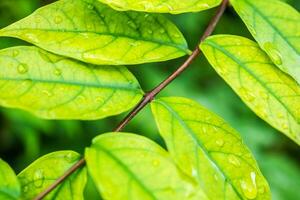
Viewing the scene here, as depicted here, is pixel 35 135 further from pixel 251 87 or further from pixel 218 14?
pixel 251 87

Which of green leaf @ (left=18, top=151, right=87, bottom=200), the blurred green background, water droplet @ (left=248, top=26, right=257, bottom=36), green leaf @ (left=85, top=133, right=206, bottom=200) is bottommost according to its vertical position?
the blurred green background

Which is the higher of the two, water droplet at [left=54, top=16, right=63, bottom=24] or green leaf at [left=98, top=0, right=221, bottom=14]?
green leaf at [left=98, top=0, right=221, bottom=14]

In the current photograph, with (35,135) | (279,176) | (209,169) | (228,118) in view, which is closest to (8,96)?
(209,169)

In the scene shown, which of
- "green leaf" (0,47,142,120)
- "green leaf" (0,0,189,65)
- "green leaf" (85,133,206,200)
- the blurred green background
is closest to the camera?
"green leaf" (85,133,206,200)

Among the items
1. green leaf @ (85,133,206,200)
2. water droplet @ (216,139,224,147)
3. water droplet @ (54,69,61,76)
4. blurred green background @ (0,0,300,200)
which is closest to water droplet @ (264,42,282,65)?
water droplet @ (216,139,224,147)

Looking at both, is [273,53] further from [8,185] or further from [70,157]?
[8,185]

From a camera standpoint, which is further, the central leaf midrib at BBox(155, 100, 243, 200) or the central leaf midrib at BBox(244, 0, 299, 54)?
the central leaf midrib at BBox(244, 0, 299, 54)

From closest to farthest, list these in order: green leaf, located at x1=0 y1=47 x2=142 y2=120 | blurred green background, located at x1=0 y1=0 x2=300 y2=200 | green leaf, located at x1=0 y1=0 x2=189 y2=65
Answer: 1. green leaf, located at x1=0 y1=47 x2=142 y2=120
2. green leaf, located at x1=0 y1=0 x2=189 y2=65
3. blurred green background, located at x1=0 y1=0 x2=300 y2=200

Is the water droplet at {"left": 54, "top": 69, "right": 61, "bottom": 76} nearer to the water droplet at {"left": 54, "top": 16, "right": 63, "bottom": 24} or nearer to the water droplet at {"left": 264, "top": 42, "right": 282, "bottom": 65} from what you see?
the water droplet at {"left": 54, "top": 16, "right": 63, "bottom": 24}
